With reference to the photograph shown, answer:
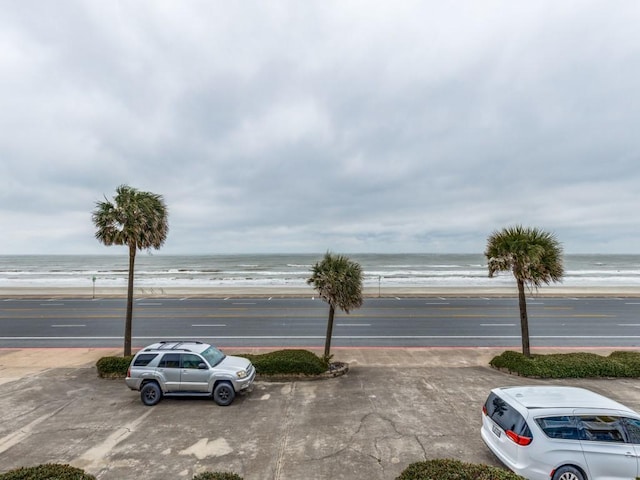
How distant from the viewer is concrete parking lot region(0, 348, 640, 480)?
7402 millimetres

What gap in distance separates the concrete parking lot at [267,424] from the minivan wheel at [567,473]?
149 cm

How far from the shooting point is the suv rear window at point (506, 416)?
6.43 m

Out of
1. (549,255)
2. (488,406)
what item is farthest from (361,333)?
(488,406)

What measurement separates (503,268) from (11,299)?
43.3 m

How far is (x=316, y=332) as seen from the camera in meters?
20.4

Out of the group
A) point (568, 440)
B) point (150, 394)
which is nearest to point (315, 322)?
point (150, 394)

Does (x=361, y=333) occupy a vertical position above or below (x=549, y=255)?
below

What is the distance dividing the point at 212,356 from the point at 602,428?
33.3 feet

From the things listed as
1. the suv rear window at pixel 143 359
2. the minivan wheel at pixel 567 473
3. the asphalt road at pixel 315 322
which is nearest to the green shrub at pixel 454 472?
the minivan wheel at pixel 567 473

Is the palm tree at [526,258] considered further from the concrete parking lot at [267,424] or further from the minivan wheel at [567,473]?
the minivan wheel at [567,473]

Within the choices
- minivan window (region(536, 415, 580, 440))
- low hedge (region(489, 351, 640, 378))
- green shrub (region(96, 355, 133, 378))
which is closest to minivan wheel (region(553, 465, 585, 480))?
minivan window (region(536, 415, 580, 440))

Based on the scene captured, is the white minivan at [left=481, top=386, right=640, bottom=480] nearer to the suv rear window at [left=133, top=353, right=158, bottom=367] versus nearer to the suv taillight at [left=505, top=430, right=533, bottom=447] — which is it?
the suv taillight at [left=505, top=430, right=533, bottom=447]

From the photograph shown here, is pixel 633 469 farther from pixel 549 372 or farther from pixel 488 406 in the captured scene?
pixel 549 372

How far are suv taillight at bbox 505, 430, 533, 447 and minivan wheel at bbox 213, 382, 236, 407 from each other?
7.48 meters
